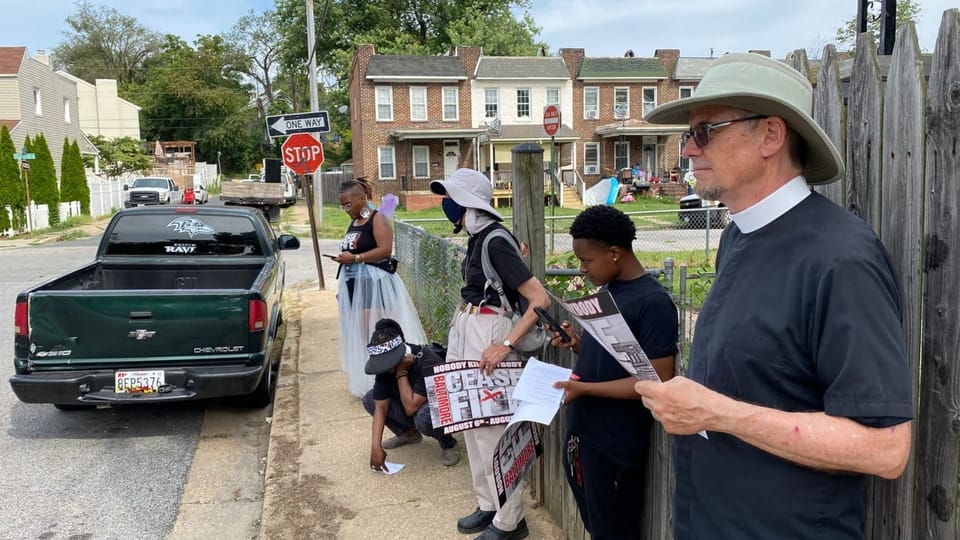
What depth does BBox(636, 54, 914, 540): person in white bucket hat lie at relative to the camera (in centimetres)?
136

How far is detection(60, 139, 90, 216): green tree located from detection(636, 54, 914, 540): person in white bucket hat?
30789 millimetres

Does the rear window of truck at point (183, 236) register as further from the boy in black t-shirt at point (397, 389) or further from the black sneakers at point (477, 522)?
the black sneakers at point (477, 522)

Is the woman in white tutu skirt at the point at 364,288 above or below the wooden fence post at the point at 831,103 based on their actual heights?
below

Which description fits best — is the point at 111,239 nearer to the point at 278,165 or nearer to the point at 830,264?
the point at 830,264

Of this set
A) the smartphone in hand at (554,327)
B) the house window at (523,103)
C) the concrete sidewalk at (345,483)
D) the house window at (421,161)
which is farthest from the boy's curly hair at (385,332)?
the house window at (523,103)

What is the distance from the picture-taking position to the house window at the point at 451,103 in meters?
34.0

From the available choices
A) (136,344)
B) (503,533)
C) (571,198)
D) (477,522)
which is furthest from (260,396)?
(571,198)

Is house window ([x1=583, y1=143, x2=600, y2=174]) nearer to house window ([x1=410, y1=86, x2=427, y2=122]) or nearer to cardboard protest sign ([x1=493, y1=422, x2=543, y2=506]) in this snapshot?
house window ([x1=410, y1=86, x2=427, y2=122])

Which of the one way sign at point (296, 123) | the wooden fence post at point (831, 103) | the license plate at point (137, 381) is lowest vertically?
the license plate at point (137, 381)

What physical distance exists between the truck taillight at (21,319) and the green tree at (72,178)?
2595cm

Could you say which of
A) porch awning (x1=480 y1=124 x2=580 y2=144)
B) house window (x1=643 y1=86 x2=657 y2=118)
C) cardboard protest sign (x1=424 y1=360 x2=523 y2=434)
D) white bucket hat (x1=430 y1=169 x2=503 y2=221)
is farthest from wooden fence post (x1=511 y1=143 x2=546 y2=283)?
house window (x1=643 y1=86 x2=657 y2=118)

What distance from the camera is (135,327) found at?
5.09m

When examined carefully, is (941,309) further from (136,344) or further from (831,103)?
(136,344)

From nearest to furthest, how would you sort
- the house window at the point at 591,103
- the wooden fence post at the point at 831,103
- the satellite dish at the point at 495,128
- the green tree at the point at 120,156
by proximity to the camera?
the wooden fence post at the point at 831,103 → the satellite dish at the point at 495,128 → the house window at the point at 591,103 → the green tree at the point at 120,156
